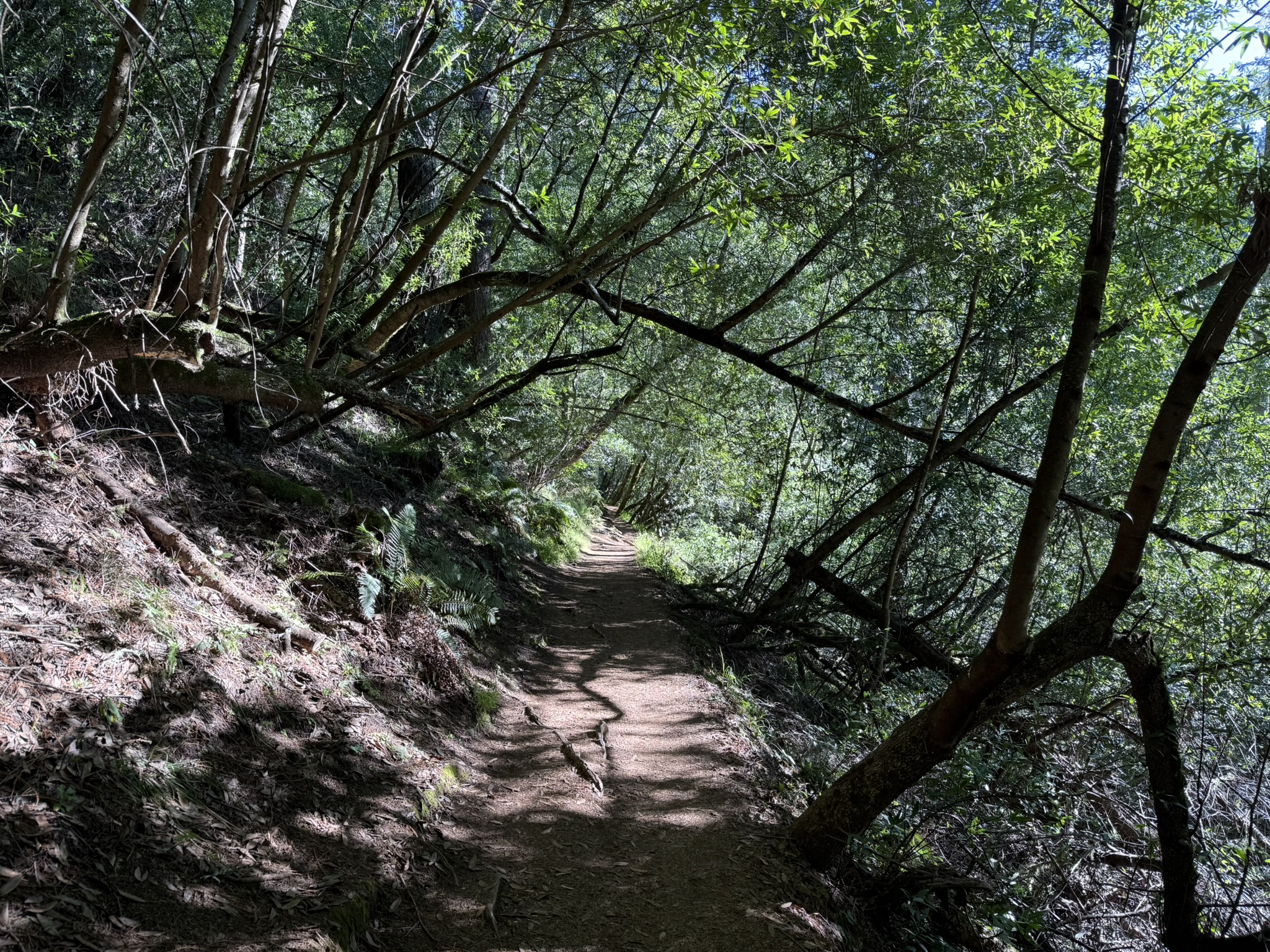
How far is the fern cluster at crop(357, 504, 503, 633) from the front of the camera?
6.54 metres

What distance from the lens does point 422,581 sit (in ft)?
23.1

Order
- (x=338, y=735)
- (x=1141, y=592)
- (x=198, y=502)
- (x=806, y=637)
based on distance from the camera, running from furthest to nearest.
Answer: (x=806, y=637) < (x=198, y=502) < (x=1141, y=592) < (x=338, y=735)

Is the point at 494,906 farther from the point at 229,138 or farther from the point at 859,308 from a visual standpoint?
the point at 859,308

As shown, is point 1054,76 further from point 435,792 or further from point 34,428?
point 34,428

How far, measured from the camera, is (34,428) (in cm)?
491

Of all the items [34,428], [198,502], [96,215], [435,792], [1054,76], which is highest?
[1054,76]

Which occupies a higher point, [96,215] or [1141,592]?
[96,215]

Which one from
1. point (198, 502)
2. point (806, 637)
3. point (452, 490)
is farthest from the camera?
point (452, 490)

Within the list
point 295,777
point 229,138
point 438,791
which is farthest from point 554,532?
point 229,138

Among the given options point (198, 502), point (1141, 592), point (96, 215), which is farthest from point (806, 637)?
point (96, 215)

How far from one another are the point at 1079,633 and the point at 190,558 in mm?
5557

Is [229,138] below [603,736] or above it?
above

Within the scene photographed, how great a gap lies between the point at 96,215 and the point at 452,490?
248 inches

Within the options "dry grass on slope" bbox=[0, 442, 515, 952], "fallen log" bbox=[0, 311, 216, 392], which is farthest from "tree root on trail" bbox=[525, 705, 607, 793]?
"fallen log" bbox=[0, 311, 216, 392]
